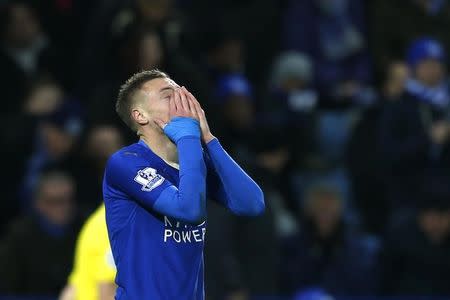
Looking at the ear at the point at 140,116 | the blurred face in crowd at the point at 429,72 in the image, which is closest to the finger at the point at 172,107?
the ear at the point at 140,116

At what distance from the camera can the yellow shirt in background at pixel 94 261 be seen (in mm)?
5801

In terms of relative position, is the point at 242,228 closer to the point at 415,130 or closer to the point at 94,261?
the point at 415,130

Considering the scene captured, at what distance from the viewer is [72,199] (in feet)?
28.7

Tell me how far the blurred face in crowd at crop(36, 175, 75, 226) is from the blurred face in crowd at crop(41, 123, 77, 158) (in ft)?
2.32

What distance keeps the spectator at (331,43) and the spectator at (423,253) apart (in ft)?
4.95

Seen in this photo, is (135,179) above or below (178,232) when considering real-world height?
above

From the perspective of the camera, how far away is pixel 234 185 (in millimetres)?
4602

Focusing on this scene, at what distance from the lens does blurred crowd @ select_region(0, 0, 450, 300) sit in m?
8.48

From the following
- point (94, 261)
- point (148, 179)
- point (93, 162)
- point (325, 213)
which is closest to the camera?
point (148, 179)

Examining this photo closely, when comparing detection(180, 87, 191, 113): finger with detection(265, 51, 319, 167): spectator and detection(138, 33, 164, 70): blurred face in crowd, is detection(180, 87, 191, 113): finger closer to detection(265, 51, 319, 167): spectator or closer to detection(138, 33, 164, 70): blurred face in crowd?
detection(138, 33, 164, 70): blurred face in crowd

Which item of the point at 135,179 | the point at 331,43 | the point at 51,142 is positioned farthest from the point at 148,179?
the point at 331,43

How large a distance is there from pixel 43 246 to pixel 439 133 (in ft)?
10.1

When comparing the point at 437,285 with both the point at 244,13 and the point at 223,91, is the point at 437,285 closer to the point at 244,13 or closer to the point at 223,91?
the point at 223,91

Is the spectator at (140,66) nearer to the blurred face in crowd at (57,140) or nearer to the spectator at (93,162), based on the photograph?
the spectator at (93,162)
